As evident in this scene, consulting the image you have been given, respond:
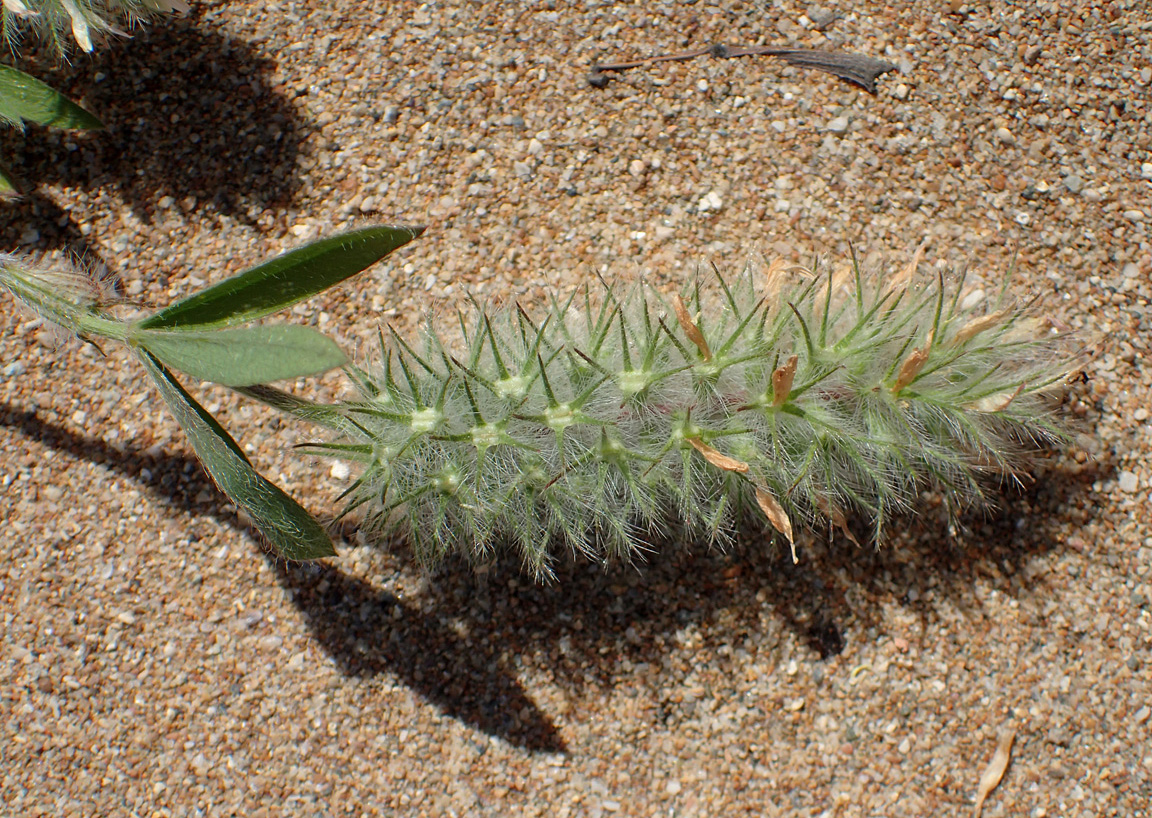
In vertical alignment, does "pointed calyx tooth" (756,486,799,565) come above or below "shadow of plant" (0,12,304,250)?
below

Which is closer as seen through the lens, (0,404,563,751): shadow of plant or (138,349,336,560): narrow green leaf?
(138,349,336,560): narrow green leaf

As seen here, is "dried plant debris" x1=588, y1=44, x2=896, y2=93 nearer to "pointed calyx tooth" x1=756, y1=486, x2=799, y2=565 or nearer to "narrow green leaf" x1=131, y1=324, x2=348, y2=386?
"pointed calyx tooth" x1=756, y1=486, x2=799, y2=565

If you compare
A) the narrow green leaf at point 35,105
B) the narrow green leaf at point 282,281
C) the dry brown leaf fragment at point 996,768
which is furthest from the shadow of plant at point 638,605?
the narrow green leaf at point 35,105

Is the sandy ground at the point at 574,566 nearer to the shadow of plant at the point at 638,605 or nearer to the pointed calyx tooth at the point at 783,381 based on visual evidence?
the shadow of plant at the point at 638,605

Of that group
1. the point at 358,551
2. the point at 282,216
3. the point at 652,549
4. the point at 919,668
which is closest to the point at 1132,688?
the point at 919,668

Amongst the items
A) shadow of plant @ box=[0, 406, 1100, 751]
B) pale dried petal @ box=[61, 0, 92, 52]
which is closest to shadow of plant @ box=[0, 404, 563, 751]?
shadow of plant @ box=[0, 406, 1100, 751]
